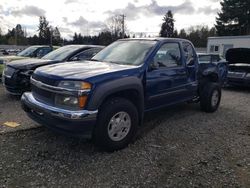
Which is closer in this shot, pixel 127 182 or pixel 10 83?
pixel 127 182

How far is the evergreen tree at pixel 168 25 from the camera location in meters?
73.1

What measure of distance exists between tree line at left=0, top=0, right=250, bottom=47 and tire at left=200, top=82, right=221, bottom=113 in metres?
44.4

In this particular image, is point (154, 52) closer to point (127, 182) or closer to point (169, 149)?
point (169, 149)

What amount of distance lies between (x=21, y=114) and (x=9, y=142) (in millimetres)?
1794

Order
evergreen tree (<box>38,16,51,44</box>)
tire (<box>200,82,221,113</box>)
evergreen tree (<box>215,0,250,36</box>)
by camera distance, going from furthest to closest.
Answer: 1. evergreen tree (<box>38,16,51,44</box>)
2. evergreen tree (<box>215,0,250,36</box>)
3. tire (<box>200,82,221,113</box>)

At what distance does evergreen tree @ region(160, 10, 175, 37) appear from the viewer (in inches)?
2879

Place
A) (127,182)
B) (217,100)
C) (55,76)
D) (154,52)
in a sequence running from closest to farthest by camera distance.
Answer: (127,182) → (55,76) → (154,52) → (217,100)

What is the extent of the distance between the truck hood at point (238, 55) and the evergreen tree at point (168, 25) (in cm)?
6203

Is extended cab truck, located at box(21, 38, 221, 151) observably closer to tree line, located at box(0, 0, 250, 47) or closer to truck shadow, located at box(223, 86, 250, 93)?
truck shadow, located at box(223, 86, 250, 93)

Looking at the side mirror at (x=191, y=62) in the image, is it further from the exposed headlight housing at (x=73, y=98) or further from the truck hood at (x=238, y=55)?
the truck hood at (x=238, y=55)

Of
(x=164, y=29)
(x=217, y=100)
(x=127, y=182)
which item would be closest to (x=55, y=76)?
(x=127, y=182)

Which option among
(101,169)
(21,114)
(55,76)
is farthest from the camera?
(21,114)

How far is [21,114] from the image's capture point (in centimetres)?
650

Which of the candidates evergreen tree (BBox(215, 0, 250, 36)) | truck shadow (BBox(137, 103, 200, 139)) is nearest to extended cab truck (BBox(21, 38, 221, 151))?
truck shadow (BBox(137, 103, 200, 139))
